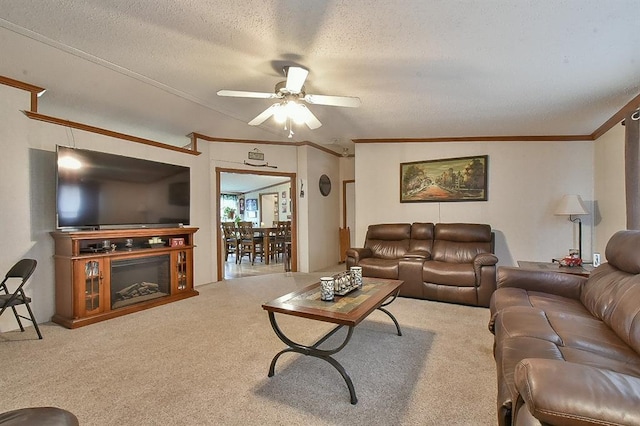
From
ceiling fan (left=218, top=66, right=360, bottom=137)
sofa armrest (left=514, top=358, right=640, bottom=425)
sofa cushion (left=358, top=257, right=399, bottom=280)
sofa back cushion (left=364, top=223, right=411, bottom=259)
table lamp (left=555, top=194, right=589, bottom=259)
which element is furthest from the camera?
sofa back cushion (left=364, top=223, right=411, bottom=259)

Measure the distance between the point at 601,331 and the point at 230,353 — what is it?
7.81 feet

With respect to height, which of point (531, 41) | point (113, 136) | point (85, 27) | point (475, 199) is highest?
point (85, 27)

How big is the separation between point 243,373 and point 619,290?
7.85ft

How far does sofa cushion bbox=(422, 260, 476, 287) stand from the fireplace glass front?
329 cm

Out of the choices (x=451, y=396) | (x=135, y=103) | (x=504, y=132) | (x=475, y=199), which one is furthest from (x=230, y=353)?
(x=504, y=132)

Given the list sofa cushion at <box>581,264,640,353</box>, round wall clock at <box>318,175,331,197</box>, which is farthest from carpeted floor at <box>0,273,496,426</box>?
round wall clock at <box>318,175,331,197</box>

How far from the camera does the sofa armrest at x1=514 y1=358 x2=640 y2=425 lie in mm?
762

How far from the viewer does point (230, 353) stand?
2.37 metres

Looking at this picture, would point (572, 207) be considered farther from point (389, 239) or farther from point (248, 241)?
point (248, 241)

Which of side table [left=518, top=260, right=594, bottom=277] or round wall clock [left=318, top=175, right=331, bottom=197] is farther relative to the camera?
round wall clock [left=318, top=175, right=331, bottom=197]

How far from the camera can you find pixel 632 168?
9.66ft

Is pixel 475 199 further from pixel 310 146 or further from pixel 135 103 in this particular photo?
pixel 135 103

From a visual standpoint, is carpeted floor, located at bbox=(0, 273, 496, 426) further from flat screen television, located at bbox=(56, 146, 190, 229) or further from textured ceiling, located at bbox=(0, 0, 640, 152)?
textured ceiling, located at bbox=(0, 0, 640, 152)

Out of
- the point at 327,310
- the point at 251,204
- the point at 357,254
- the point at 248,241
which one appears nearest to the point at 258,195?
the point at 251,204
